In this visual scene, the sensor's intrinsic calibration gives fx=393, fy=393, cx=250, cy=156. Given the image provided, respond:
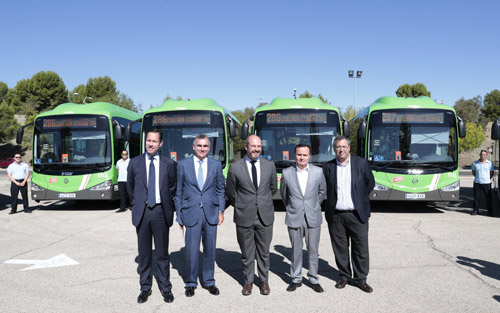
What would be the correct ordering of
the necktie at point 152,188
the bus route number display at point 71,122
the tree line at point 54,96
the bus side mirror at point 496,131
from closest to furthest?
1. the necktie at point 152,188
2. the bus side mirror at point 496,131
3. the bus route number display at point 71,122
4. the tree line at point 54,96

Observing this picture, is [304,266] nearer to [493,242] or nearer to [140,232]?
[140,232]

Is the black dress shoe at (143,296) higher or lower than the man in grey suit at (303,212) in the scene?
Answer: lower

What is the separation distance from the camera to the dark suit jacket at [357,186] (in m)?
4.82

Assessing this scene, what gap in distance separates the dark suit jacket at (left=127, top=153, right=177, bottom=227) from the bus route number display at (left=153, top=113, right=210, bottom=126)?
663 centimetres

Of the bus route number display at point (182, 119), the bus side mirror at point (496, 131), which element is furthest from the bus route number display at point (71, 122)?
the bus side mirror at point (496, 131)

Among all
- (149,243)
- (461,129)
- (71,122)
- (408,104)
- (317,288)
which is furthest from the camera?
(71,122)

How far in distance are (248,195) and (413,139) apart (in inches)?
289

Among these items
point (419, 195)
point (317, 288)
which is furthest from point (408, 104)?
point (317, 288)

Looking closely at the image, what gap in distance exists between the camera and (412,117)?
10.6 metres

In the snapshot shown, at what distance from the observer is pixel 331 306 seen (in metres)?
4.24

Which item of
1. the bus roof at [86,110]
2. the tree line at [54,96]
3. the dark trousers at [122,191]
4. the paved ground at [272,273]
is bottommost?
the paved ground at [272,273]

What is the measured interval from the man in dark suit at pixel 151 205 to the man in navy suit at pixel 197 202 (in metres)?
0.15

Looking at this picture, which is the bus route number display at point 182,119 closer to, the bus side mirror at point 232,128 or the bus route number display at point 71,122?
the bus side mirror at point 232,128

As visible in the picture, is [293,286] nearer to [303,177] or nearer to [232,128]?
[303,177]
